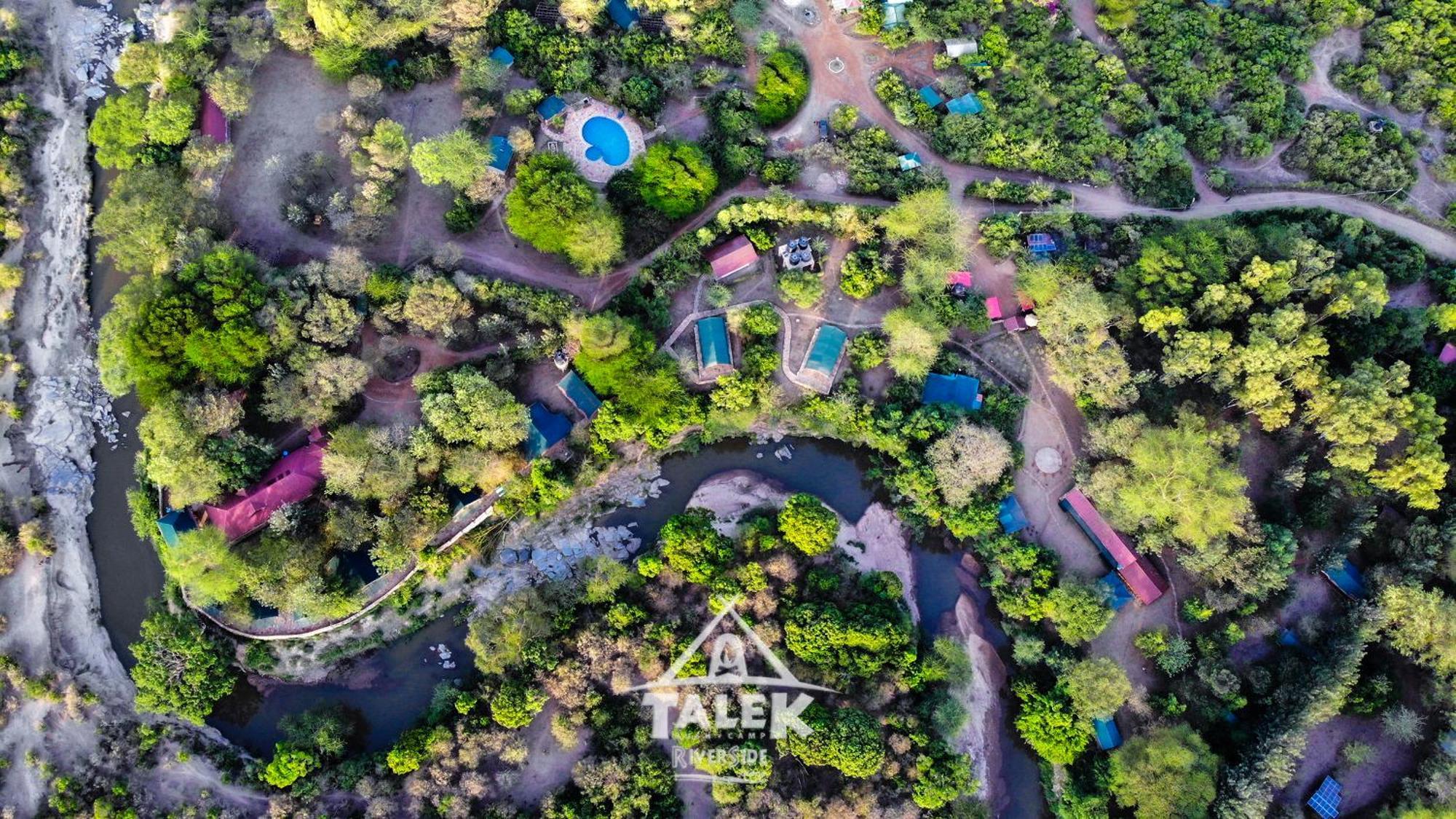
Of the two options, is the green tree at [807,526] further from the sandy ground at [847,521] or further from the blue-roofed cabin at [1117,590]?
the blue-roofed cabin at [1117,590]

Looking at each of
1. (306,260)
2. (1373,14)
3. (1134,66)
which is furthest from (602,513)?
(1373,14)

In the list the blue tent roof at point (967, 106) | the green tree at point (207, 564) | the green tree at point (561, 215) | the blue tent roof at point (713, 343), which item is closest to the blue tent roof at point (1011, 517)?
the blue tent roof at point (713, 343)

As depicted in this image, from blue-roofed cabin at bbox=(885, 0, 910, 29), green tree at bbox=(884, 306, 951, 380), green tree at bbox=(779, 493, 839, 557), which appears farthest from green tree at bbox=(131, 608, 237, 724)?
blue-roofed cabin at bbox=(885, 0, 910, 29)

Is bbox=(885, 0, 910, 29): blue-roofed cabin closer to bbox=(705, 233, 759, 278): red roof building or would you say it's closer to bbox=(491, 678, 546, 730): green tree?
bbox=(705, 233, 759, 278): red roof building

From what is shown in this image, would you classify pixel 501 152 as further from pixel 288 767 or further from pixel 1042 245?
pixel 288 767

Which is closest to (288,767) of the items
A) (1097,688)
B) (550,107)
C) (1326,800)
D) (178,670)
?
(178,670)

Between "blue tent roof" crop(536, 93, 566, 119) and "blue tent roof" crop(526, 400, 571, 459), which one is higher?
"blue tent roof" crop(536, 93, 566, 119)
